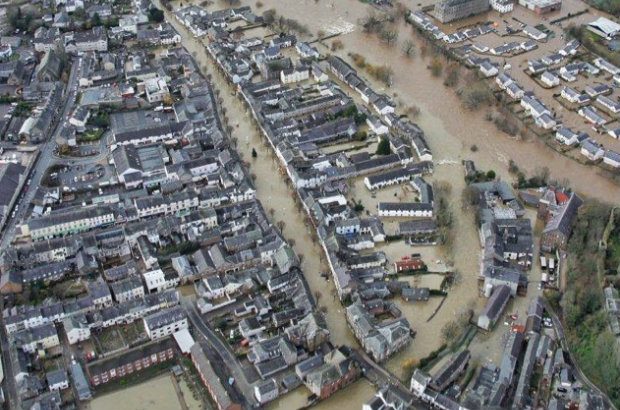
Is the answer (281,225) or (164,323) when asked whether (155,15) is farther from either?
(164,323)

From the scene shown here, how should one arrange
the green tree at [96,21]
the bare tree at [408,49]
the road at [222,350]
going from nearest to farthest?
the road at [222,350] < the bare tree at [408,49] < the green tree at [96,21]

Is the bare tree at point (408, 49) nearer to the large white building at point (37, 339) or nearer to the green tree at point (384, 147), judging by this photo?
the green tree at point (384, 147)

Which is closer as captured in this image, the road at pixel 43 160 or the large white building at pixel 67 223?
the large white building at pixel 67 223

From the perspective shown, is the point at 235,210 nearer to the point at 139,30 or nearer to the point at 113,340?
the point at 113,340

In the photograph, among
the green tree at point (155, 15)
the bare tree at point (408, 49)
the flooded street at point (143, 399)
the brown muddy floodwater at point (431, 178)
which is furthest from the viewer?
the green tree at point (155, 15)

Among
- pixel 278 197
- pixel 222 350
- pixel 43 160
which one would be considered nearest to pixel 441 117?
pixel 278 197

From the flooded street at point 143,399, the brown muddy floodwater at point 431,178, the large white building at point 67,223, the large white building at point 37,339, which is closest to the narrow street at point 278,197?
the brown muddy floodwater at point 431,178

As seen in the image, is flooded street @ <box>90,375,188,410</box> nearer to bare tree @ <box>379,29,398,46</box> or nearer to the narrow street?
the narrow street
